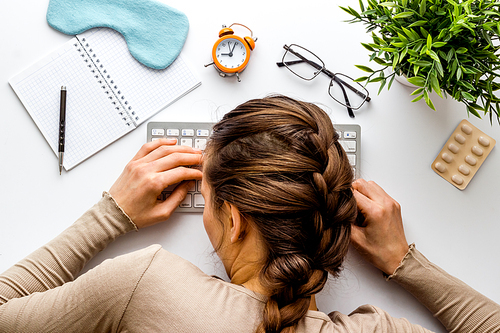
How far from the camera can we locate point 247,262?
26.7 inches

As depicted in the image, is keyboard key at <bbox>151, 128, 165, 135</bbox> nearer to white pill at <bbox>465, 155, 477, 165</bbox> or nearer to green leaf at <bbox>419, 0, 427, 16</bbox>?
green leaf at <bbox>419, 0, 427, 16</bbox>

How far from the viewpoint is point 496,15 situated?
0.64m

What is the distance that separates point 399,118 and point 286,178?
540mm

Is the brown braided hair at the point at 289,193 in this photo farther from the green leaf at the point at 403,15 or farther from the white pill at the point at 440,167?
the white pill at the point at 440,167

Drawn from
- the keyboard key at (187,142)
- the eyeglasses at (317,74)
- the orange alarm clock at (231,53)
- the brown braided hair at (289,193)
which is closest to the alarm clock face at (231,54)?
the orange alarm clock at (231,53)

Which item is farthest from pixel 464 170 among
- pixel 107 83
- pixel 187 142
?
pixel 107 83

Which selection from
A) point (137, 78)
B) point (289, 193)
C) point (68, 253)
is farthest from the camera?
point (137, 78)

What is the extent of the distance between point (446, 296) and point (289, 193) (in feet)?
1.92

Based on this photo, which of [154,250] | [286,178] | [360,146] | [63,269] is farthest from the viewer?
[360,146]

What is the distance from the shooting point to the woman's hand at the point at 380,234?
867mm

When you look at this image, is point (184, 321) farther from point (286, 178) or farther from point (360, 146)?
point (360, 146)

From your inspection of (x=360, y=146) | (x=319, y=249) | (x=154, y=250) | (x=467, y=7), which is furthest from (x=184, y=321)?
(x=467, y=7)

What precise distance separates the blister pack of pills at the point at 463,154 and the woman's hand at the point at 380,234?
194mm

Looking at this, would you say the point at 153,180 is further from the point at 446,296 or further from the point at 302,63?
the point at 446,296
